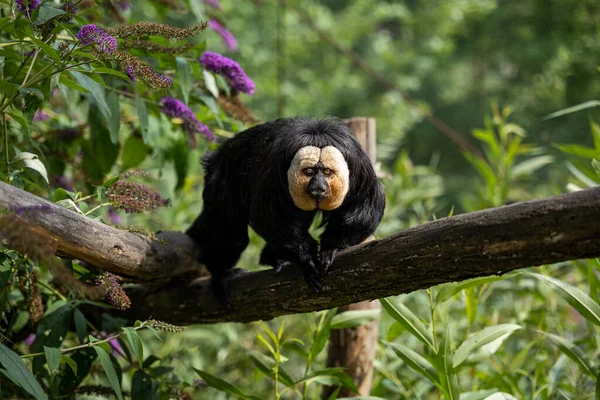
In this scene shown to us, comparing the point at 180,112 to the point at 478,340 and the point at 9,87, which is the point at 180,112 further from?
the point at 478,340

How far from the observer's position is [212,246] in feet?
7.69

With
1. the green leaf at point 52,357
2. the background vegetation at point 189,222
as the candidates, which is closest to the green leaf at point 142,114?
the background vegetation at point 189,222

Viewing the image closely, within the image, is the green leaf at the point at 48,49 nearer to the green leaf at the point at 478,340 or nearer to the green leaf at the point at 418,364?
the green leaf at the point at 418,364

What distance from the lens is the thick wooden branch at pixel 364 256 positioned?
4.40 ft

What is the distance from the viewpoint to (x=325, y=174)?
1808mm

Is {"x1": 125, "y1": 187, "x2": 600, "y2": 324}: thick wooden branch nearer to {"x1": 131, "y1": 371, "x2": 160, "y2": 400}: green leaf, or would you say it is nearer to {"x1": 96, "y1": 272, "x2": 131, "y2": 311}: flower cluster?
{"x1": 131, "y1": 371, "x2": 160, "y2": 400}: green leaf

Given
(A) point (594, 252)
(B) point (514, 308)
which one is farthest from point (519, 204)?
(B) point (514, 308)

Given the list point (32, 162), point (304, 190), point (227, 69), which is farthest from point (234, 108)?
point (32, 162)

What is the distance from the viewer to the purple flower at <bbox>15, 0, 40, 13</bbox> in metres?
1.57

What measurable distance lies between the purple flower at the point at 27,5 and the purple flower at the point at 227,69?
26.6 inches

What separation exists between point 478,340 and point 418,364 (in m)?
0.21

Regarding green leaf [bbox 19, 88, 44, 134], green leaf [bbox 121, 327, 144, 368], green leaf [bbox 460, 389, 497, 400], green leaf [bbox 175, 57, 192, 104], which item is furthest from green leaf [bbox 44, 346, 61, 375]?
green leaf [bbox 460, 389, 497, 400]

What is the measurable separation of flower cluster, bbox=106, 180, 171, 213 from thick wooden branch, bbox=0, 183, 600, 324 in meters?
0.09

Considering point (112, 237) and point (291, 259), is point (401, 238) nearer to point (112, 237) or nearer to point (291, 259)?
point (291, 259)
